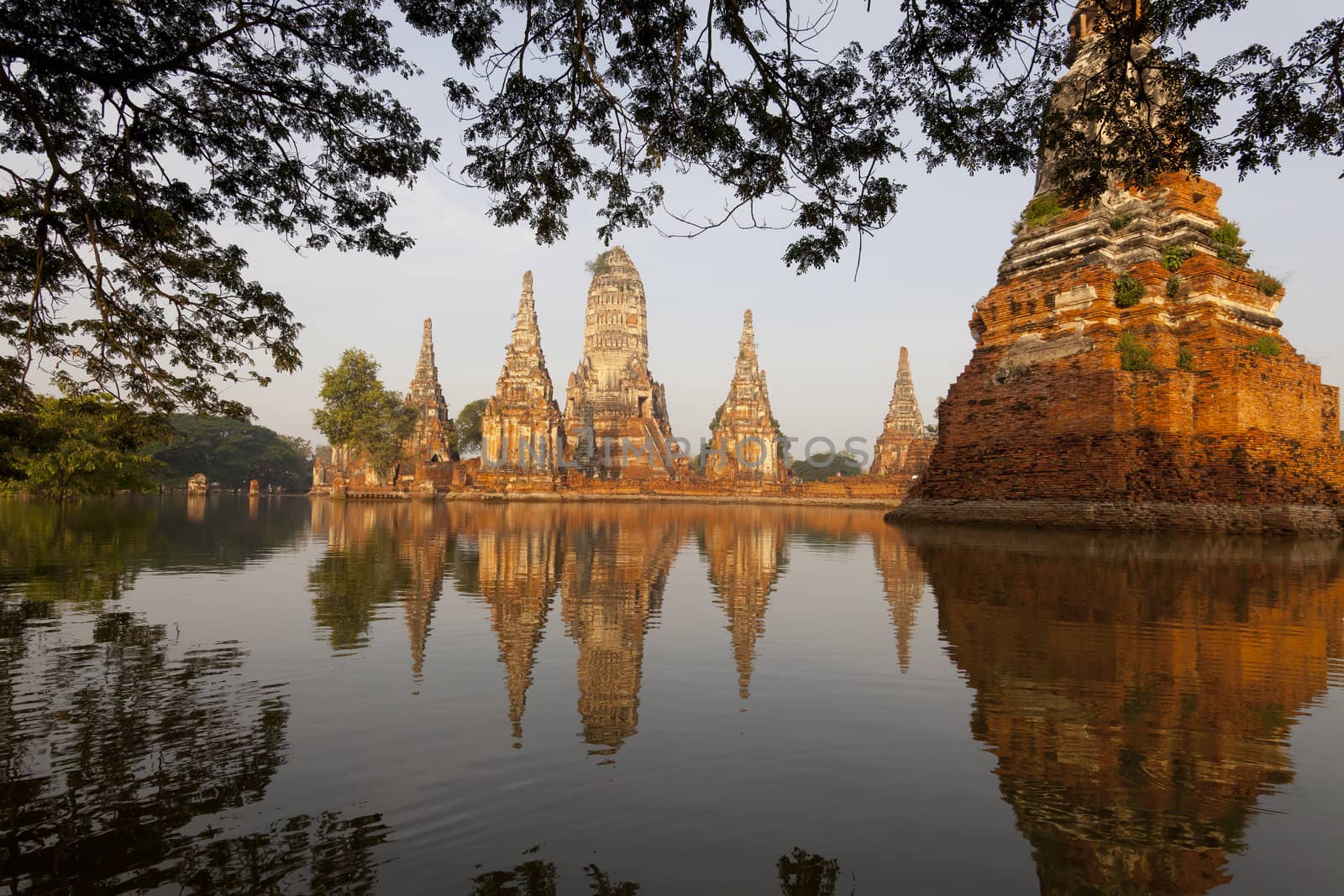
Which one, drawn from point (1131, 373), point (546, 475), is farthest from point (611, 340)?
point (1131, 373)

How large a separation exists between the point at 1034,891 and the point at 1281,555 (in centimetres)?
1026

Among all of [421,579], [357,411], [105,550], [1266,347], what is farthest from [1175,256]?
[357,411]

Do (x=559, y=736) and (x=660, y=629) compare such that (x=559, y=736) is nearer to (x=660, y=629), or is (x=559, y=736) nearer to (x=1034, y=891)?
(x=1034, y=891)

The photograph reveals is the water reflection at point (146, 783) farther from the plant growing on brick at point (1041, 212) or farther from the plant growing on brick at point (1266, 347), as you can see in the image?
the plant growing on brick at point (1266, 347)

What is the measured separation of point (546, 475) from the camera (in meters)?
44.3

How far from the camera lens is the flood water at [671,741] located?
80.3 inches

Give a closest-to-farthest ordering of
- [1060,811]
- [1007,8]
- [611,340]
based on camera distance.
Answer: [1060,811], [1007,8], [611,340]

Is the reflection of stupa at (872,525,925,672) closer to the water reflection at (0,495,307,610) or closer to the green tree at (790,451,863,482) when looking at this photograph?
the water reflection at (0,495,307,610)

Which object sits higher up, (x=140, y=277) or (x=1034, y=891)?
(x=140, y=277)

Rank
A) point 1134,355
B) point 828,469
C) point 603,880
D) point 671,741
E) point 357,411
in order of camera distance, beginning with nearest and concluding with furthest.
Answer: point 603,880 → point 671,741 → point 1134,355 → point 357,411 → point 828,469

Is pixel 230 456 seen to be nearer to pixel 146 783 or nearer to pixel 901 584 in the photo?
pixel 901 584

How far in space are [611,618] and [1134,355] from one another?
11675 millimetres

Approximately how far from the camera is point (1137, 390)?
13125mm

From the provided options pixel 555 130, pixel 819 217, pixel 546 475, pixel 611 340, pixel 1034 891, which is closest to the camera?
pixel 1034 891
